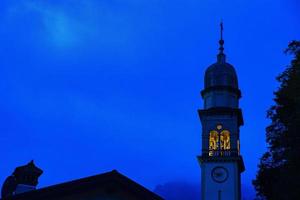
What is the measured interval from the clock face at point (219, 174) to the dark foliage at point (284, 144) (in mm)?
10432

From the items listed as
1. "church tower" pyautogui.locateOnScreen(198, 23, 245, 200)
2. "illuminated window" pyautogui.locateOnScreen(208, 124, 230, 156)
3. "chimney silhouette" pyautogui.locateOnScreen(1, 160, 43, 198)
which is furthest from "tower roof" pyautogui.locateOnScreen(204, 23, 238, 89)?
"chimney silhouette" pyautogui.locateOnScreen(1, 160, 43, 198)

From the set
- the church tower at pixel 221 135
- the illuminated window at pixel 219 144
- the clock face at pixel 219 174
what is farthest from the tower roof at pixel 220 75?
the clock face at pixel 219 174

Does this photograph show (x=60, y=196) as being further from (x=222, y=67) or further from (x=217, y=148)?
(x=222, y=67)

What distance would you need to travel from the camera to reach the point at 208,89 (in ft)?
159

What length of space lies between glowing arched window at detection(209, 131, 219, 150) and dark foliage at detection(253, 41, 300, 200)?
→ 11.7 meters

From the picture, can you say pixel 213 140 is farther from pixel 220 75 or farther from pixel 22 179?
pixel 22 179

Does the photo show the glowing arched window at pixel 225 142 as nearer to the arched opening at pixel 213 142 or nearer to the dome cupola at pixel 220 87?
the arched opening at pixel 213 142

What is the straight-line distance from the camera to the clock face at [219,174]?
44.2m

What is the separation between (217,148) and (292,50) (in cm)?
1943

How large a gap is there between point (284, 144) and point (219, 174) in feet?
64.4

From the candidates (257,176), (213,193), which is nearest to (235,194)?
(213,193)

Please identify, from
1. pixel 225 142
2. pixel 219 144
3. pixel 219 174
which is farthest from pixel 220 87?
pixel 219 174

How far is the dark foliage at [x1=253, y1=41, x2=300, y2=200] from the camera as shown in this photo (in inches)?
942

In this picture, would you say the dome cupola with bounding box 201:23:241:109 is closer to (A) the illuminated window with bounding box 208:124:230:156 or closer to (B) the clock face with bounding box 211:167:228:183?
(A) the illuminated window with bounding box 208:124:230:156
